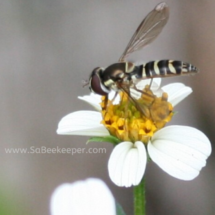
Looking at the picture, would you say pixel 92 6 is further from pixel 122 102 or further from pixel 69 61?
pixel 122 102

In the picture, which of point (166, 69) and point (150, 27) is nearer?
point (166, 69)

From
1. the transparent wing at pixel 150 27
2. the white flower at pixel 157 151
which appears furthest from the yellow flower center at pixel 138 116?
the transparent wing at pixel 150 27

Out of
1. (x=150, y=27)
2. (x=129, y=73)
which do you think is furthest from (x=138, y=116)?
(x=150, y=27)

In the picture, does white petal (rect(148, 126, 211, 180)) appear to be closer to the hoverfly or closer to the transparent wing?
the hoverfly

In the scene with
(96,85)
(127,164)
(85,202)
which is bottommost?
(85,202)

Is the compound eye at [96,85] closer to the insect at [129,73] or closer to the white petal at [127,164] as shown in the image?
the insect at [129,73]

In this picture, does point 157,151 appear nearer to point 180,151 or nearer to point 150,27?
point 180,151
